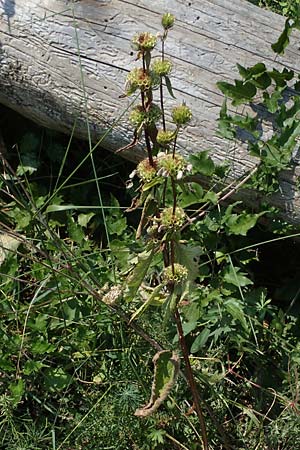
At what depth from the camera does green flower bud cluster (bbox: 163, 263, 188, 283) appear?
7.09 feet

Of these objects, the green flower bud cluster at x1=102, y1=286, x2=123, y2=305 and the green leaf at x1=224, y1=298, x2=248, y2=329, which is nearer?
the green flower bud cluster at x1=102, y1=286, x2=123, y2=305

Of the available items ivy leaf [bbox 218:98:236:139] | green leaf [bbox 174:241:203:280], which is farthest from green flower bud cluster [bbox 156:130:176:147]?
ivy leaf [bbox 218:98:236:139]

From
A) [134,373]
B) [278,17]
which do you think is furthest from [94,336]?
[278,17]

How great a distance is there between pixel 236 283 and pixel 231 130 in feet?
1.65

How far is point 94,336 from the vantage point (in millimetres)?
2912

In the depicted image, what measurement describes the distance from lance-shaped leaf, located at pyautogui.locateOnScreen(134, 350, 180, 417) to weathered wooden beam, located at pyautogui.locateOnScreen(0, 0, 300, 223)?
0.88 m

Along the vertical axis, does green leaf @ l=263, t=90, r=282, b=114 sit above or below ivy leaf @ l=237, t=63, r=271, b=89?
below

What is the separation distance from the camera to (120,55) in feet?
10.1

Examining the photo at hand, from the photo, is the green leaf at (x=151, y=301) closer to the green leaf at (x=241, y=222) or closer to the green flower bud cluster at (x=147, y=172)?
the green flower bud cluster at (x=147, y=172)

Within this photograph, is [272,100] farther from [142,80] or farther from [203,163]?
[142,80]

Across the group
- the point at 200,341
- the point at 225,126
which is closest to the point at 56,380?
the point at 200,341

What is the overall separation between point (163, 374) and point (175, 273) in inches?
11.6

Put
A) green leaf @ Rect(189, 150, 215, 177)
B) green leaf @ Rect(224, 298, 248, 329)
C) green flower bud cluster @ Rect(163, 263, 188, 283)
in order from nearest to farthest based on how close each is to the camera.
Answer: green flower bud cluster @ Rect(163, 263, 188, 283)
green leaf @ Rect(224, 298, 248, 329)
green leaf @ Rect(189, 150, 215, 177)

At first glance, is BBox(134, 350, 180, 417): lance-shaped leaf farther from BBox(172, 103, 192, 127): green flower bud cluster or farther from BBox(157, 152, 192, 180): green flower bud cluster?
BBox(172, 103, 192, 127): green flower bud cluster
